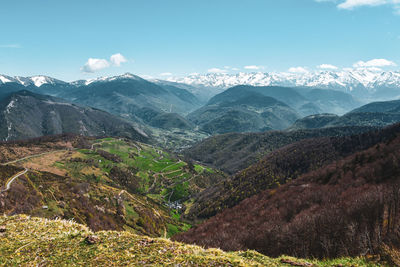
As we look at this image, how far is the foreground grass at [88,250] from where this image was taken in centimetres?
1292

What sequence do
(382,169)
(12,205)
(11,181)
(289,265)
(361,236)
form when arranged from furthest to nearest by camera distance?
1. (11,181)
2. (382,169)
3. (12,205)
4. (361,236)
5. (289,265)

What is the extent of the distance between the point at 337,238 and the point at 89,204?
103094 mm

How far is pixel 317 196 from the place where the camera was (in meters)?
65.6

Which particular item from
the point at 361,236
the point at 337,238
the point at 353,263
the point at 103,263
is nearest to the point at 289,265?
the point at 353,263

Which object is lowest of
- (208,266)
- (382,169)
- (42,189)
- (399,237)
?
(42,189)

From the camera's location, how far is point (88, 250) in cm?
1412

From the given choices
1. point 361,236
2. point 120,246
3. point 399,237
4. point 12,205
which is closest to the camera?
point 120,246

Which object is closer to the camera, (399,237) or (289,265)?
(289,265)

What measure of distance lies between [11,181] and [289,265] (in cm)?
10970

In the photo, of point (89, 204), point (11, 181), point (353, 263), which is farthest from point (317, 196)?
point (11, 181)

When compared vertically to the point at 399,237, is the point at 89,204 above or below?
below

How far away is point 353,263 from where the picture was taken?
16.9m

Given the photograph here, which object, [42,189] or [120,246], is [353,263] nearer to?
[120,246]

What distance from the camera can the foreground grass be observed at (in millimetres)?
12922
